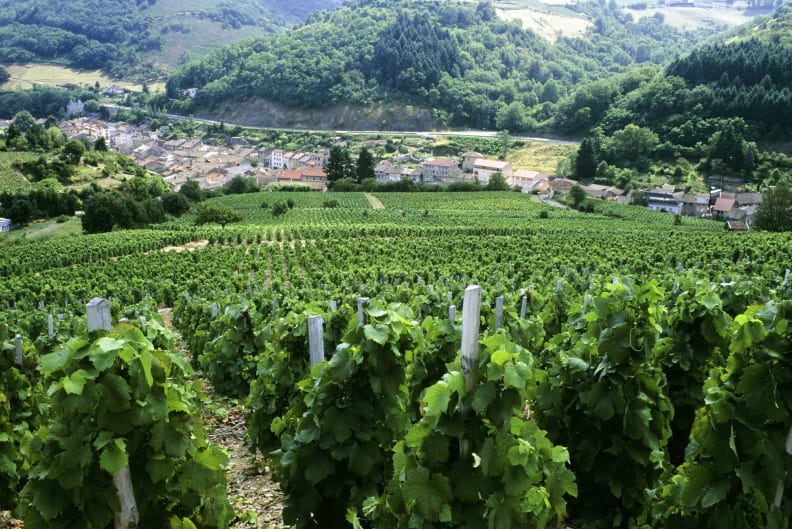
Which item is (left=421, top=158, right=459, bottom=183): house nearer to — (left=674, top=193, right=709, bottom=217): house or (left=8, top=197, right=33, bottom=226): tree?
(left=674, top=193, right=709, bottom=217): house

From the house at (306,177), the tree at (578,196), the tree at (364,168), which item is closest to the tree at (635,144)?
the tree at (578,196)

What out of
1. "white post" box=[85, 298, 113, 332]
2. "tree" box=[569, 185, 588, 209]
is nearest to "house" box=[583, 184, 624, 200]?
"tree" box=[569, 185, 588, 209]

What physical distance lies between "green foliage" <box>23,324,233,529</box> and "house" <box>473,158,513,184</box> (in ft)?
290

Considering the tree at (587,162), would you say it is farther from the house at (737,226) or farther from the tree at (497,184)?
the house at (737,226)

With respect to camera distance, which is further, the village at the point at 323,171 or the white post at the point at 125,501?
the village at the point at 323,171

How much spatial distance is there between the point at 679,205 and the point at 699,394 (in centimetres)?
7157

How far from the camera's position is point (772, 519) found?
371 cm

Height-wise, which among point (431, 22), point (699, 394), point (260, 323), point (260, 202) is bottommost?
point (260, 202)

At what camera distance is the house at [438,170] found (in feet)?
304

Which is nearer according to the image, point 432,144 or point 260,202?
point 260,202

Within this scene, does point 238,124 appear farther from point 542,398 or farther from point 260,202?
point 542,398

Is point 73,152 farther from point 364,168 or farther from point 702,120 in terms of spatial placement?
point 702,120

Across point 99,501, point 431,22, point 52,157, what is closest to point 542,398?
point 99,501

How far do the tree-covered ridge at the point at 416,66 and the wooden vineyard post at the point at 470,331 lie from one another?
126606 mm
